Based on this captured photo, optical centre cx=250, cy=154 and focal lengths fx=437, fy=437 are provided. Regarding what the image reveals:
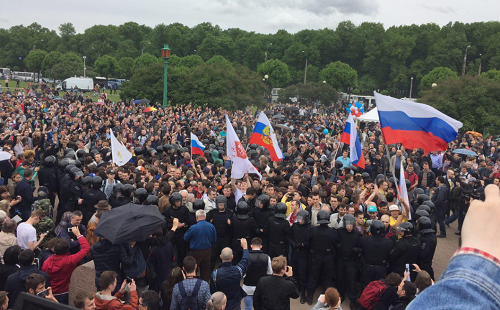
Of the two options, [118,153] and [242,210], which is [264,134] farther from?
[242,210]

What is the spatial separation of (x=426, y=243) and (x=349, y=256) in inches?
51.5

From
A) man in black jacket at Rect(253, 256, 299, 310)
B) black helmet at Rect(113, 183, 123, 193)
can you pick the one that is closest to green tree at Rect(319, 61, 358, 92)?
black helmet at Rect(113, 183, 123, 193)

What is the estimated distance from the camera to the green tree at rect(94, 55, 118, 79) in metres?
73.1

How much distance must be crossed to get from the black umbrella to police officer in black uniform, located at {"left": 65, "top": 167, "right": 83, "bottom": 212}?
3.45 m

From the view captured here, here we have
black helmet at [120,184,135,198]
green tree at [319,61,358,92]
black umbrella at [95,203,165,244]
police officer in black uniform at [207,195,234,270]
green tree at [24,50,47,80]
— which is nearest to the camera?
black umbrella at [95,203,165,244]

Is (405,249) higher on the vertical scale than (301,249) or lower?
higher

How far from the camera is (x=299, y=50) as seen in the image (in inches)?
3354

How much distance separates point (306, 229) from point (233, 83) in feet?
96.9

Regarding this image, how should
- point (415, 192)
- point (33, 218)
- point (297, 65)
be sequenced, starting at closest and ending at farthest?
point (33, 218) < point (415, 192) < point (297, 65)

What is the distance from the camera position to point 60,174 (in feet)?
35.0

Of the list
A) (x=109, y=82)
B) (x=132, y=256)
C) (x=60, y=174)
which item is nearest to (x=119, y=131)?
(x=60, y=174)

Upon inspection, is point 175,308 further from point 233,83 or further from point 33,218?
point 233,83

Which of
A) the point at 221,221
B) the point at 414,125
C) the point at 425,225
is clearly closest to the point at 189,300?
the point at 221,221

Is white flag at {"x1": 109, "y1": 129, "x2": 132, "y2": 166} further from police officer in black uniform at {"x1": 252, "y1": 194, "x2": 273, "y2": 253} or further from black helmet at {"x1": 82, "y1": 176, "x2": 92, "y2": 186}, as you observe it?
police officer in black uniform at {"x1": 252, "y1": 194, "x2": 273, "y2": 253}
